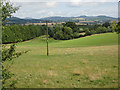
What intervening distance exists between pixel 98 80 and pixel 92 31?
114 meters

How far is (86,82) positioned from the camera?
52.8ft

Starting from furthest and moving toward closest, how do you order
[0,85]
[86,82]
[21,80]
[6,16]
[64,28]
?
[64,28] < [21,80] < [86,82] < [6,16] < [0,85]

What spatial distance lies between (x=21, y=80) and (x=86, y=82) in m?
6.69

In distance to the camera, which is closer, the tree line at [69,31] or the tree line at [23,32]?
the tree line at [23,32]

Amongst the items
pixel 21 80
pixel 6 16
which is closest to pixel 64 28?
pixel 21 80

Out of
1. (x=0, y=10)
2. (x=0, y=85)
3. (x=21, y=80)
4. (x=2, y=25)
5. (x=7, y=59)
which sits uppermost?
(x=0, y=10)

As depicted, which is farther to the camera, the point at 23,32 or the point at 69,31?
the point at 69,31

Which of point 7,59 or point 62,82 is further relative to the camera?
point 62,82

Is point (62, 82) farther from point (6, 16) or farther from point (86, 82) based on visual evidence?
point (6, 16)

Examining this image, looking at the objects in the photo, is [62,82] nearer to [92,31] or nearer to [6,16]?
[6,16]

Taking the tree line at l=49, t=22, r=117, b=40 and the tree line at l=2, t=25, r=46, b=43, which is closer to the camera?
the tree line at l=2, t=25, r=46, b=43

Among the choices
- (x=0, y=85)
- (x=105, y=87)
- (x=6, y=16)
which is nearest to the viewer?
(x=0, y=85)

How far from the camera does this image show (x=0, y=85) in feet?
26.9

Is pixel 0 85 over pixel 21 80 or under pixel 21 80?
over
